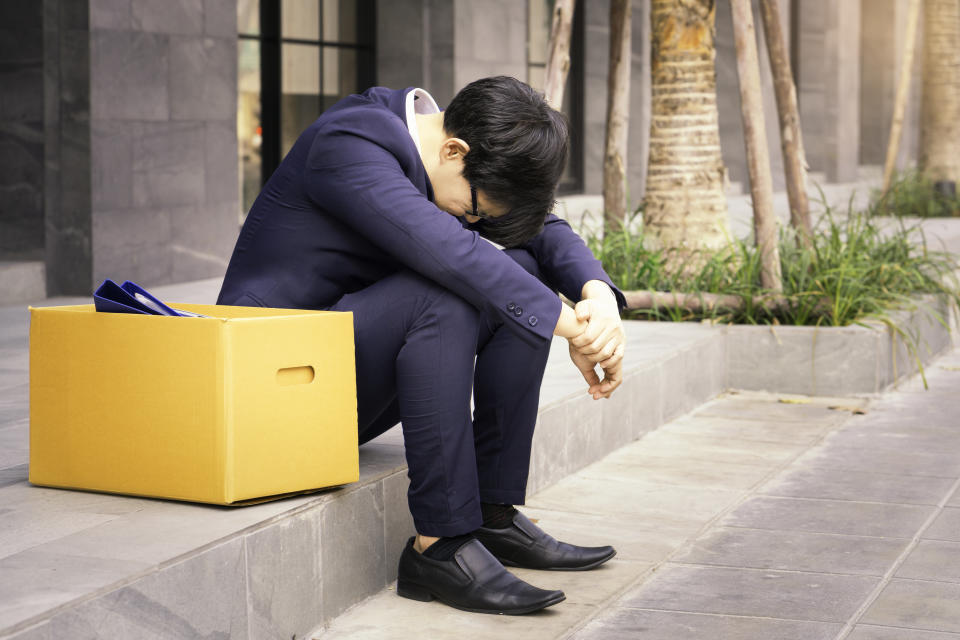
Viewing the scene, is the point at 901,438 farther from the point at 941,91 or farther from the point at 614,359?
the point at 941,91

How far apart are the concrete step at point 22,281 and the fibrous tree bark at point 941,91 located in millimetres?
9719

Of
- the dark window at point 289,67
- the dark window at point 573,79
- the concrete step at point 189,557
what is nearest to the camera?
the concrete step at point 189,557

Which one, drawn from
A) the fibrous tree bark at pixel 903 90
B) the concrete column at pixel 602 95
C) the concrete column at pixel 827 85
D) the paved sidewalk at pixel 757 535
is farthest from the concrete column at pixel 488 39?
the concrete column at pixel 827 85

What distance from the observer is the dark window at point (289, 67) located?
10031 mm

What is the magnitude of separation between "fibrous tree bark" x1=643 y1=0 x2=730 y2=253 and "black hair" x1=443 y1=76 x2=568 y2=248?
148 inches

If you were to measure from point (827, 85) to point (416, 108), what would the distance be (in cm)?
1777

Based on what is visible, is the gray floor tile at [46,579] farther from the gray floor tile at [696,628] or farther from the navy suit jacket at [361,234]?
the gray floor tile at [696,628]

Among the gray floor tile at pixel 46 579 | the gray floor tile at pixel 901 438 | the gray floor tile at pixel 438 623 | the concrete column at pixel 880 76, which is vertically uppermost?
the concrete column at pixel 880 76

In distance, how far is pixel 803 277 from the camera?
6.02 metres

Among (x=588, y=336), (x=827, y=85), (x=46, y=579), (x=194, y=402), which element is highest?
(x=827, y=85)

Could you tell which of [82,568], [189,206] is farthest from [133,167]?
[82,568]

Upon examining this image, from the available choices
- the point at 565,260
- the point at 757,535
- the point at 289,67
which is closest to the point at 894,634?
the point at 757,535

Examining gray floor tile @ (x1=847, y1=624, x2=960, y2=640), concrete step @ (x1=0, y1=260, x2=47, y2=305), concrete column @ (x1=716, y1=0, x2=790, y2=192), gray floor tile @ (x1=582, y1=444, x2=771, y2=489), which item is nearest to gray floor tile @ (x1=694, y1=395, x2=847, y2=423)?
gray floor tile @ (x1=582, y1=444, x2=771, y2=489)

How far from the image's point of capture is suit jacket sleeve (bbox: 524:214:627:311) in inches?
126
